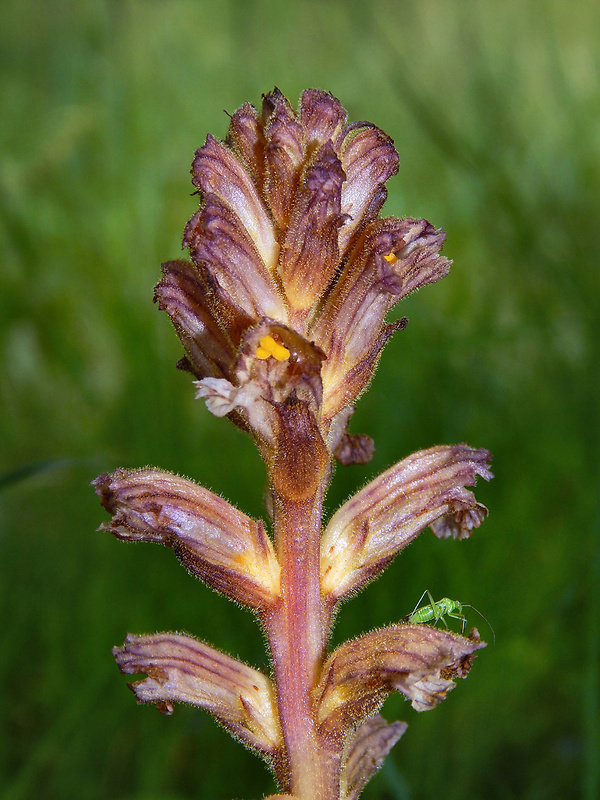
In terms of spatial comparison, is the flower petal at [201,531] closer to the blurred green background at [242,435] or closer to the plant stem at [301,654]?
the plant stem at [301,654]

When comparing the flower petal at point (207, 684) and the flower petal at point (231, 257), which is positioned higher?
the flower petal at point (231, 257)

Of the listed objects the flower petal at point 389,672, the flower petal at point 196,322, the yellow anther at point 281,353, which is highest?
the flower petal at point 196,322

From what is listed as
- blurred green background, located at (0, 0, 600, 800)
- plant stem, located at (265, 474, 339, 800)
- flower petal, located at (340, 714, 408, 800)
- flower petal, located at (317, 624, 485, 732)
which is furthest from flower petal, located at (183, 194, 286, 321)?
blurred green background, located at (0, 0, 600, 800)

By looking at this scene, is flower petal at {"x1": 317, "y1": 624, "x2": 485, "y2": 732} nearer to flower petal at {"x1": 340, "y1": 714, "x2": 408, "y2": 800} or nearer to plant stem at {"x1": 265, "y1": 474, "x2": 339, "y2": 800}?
plant stem at {"x1": 265, "y1": 474, "x2": 339, "y2": 800}

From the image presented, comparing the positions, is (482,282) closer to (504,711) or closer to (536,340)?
(536,340)

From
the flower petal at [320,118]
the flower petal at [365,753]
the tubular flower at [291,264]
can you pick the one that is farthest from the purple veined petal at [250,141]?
the flower petal at [365,753]

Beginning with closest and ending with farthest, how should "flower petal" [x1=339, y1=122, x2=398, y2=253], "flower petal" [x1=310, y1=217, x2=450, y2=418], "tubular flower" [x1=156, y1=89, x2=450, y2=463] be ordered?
"tubular flower" [x1=156, y1=89, x2=450, y2=463]
"flower petal" [x1=310, y1=217, x2=450, y2=418]
"flower petal" [x1=339, y1=122, x2=398, y2=253]

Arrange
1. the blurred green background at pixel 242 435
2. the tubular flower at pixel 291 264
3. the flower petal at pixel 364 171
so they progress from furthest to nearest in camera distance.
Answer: the blurred green background at pixel 242 435, the flower petal at pixel 364 171, the tubular flower at pixel 291 264
